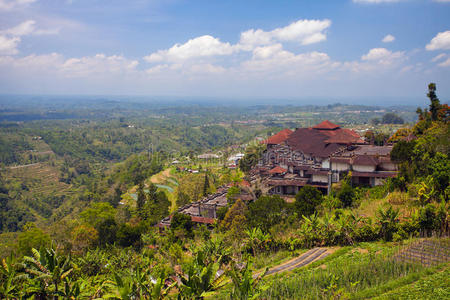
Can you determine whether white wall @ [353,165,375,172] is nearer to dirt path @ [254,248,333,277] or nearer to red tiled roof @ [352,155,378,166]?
red tiled roof @ [352,155,378,166]

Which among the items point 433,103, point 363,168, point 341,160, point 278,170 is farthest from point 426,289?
point 433,103

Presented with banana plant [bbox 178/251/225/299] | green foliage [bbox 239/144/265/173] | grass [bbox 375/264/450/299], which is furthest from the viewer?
green foliage [bbox 239/144/265/173]

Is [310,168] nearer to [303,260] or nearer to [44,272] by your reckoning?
[303,260]

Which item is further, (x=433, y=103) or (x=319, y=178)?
(x=433, y=103)

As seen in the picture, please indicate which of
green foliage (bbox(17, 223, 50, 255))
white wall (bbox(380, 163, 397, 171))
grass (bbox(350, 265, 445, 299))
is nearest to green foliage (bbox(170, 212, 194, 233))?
green foliage (bbox(17, 223, 50, 255))

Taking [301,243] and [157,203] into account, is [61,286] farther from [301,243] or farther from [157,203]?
[157,203]

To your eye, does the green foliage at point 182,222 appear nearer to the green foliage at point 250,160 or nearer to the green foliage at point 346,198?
the green foliage at point 346,198

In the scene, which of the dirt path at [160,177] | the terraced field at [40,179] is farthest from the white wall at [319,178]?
the terraced field at [40,179]
